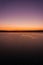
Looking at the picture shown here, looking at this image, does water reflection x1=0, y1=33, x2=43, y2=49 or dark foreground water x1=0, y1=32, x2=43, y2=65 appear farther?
water reflection x1=0, y1=33, x2=43, y2=49

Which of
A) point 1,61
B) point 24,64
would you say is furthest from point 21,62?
point 1,61

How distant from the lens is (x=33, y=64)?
52 centimetres

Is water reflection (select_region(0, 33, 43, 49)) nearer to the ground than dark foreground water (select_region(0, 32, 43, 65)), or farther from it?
farther from it

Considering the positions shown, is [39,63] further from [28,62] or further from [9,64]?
[9,64]

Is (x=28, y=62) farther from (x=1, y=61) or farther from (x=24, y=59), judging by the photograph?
(x=1, y=61)

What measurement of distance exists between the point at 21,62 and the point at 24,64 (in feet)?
0.10

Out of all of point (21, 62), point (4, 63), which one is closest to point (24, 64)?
point (21, 62)

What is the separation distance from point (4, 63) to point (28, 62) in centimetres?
16

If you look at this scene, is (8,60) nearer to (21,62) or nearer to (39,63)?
(21,62)

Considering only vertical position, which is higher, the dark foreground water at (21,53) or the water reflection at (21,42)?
the water reflection at (21,42)

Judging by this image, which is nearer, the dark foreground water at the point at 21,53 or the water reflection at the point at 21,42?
the dark foreground water at the point at 21,53

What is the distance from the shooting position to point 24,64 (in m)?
0.52

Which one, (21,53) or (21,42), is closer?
A: (21,53)

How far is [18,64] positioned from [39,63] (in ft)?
0.46
